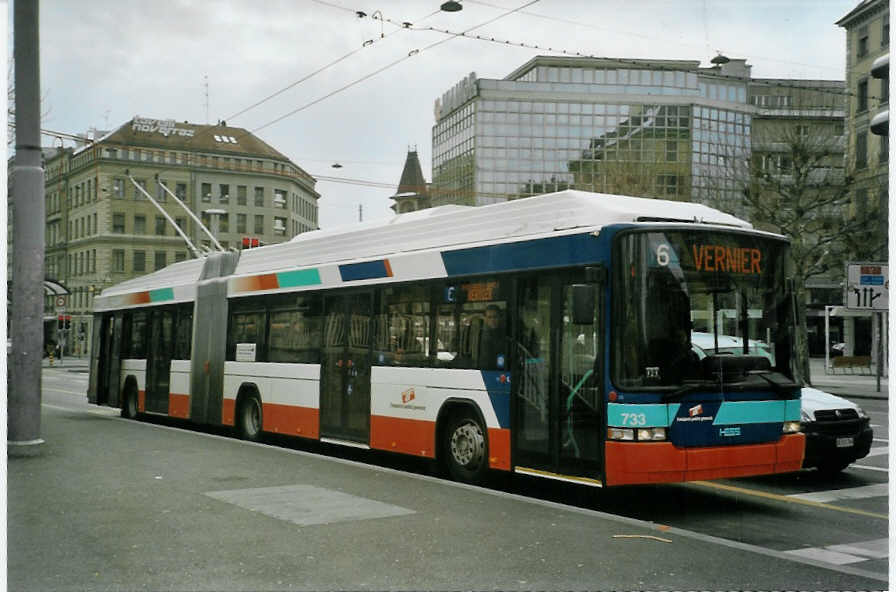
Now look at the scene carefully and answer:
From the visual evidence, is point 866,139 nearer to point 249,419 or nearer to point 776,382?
point 249,419

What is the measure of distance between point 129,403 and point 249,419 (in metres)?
5.86

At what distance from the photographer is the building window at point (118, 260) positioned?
2810 inches

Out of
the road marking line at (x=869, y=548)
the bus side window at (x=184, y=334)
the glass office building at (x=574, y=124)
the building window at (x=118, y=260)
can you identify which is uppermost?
the glass office building at (x=574, y=124)

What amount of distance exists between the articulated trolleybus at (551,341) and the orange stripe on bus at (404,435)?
30 mm

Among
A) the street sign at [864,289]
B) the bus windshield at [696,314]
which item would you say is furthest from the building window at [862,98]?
the bus windshield at [696,314]

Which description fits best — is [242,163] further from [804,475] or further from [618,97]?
[804,475]

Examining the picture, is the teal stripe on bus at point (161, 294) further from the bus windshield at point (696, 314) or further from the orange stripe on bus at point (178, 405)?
the bus windshield at point (696, 314)

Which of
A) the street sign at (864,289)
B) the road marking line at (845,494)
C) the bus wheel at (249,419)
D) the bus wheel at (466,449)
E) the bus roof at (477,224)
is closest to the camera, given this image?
the bus roof at (477,224)

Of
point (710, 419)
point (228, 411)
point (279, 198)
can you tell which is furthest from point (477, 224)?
point (279, 198)

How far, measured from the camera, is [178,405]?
18578 millimetres

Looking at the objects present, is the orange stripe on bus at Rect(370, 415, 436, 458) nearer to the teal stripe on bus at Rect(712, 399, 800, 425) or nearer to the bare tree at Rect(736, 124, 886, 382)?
the teal stripe on bus at Rect(712, 399, 800, 425)

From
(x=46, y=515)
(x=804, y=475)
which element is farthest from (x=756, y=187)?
(x=46, y=515)

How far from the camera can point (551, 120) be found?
230 ft

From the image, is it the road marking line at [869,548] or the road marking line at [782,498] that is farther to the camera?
the road marking line at [782,498]
